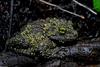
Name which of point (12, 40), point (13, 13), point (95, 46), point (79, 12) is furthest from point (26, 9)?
point (95, 46)

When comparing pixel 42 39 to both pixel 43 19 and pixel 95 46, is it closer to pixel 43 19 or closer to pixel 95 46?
pixel 43 19

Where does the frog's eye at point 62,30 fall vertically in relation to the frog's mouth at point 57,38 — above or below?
above

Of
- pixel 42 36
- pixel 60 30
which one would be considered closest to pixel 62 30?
pixel 60 30

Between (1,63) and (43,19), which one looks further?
(43,19)

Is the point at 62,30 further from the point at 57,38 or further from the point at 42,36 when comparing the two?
the point at 42,36

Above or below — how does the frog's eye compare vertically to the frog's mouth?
above

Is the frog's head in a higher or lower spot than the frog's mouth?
higher
